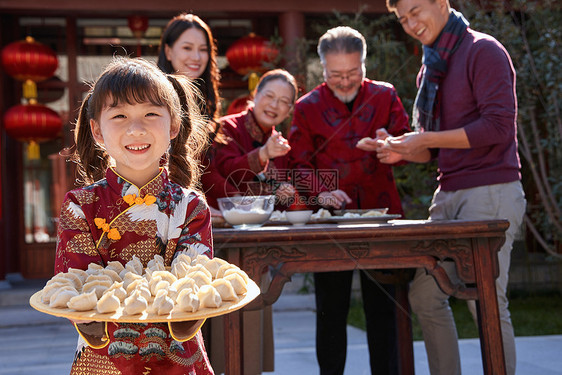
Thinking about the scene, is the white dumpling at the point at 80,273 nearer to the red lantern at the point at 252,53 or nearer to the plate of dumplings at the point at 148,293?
the plate of dumplings at the point at 148,293

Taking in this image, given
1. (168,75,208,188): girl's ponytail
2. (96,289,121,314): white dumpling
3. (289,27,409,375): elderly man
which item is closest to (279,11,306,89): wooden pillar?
(289,27,409,375): elderly man

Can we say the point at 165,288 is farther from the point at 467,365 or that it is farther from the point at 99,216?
the point at 467,365

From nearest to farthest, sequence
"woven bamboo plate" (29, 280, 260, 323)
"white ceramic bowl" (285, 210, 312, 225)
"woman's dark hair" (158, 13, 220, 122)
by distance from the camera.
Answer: "woven bamboo plate" (29, 280, 260, 323)
"white ceramic bowl" (285, 210, 312, 225)
"woman's dark hair" (158, 13, 220, 122)

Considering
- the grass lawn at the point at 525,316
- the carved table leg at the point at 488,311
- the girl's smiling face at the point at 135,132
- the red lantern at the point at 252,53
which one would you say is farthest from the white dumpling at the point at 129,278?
the red lantern at the point at 252,53

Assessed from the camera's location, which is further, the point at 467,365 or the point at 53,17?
the point at 53,17

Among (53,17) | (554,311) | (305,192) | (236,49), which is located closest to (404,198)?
(554,311)

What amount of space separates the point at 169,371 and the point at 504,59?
5.48 feet

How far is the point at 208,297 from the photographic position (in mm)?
1185

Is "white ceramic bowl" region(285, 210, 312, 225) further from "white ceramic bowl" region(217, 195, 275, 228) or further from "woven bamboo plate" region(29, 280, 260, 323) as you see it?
"woven bamboo plate" region(29, 280, 260, 323)

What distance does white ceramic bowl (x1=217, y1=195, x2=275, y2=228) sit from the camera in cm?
213

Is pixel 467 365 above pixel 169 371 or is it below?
below

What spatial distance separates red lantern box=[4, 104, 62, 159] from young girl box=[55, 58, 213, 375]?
4727mm

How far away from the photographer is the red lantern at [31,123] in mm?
5895

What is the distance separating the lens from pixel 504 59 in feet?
7.61
